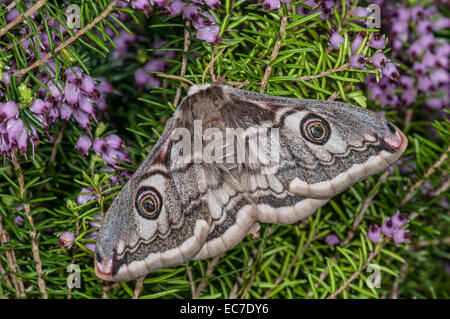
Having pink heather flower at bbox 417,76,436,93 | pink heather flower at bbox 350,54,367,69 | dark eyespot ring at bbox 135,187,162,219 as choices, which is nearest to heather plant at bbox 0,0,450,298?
pink heather flower at bbox 350,54,367,69

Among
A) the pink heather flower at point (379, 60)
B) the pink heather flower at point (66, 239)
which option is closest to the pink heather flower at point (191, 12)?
the pink heather flower at point (379, 60)

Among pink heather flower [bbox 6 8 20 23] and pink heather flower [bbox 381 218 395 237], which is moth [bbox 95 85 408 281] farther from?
pink heather flower [bbox 6 8 20 23]

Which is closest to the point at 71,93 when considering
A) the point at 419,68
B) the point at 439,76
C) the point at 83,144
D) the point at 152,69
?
the point at 83,144

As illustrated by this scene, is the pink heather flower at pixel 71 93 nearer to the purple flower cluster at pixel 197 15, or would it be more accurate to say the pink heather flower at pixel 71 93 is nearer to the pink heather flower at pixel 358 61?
the purple flower cluster at pixel 197 15

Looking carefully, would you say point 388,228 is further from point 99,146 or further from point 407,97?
point 99,146
